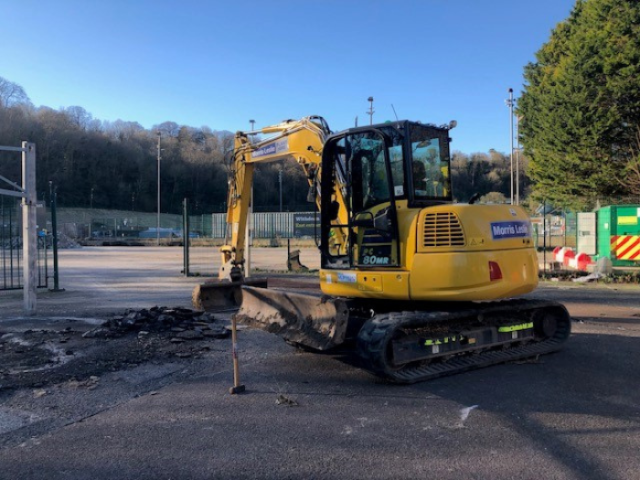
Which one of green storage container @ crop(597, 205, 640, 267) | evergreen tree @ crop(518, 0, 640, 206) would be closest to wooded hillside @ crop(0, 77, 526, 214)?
evergreen tree @ crop(518, 0, 640, 206)

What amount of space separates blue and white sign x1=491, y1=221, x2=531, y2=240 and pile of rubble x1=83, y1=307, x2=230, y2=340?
15.3 feet

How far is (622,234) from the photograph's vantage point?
56.3 feet

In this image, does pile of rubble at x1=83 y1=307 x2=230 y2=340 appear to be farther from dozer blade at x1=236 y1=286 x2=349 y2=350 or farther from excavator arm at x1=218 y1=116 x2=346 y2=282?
excavator arm at x1=218 y1=116 x2=346 y2=282

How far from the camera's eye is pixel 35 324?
1000 cm

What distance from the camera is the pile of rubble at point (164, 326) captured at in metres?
8.55

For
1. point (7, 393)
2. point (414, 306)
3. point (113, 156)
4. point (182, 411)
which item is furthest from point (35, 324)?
point (113, 156)

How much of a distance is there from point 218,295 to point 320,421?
19.7 ft

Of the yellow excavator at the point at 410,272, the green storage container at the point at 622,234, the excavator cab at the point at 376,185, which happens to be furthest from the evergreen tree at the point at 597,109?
the excavator cab at the point at 376,185

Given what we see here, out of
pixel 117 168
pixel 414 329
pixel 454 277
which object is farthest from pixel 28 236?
pixel 117 168

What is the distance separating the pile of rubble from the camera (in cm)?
855

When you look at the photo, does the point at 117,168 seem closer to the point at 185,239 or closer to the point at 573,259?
the point at 185,239

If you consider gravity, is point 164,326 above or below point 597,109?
below

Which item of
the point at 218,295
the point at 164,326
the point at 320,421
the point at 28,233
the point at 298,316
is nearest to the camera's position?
the point at 320,421

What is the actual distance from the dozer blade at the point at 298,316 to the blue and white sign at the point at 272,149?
3.52 m
